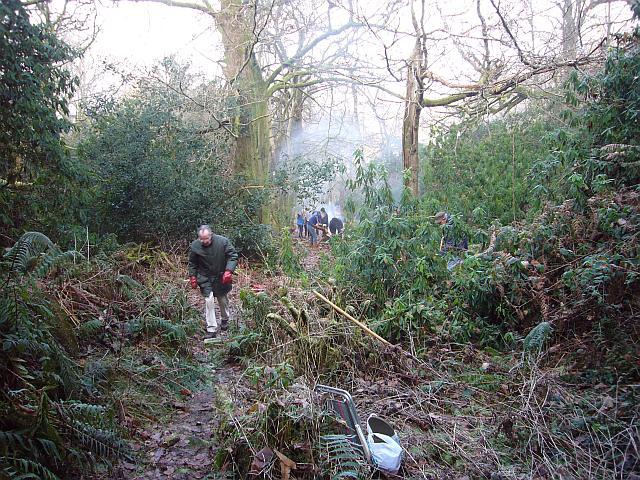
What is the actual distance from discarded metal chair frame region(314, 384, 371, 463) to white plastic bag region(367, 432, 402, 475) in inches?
2.4

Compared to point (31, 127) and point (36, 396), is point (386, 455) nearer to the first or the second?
point (36, 396)

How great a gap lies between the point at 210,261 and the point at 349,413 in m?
4.95

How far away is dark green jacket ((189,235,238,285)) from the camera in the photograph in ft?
28.3

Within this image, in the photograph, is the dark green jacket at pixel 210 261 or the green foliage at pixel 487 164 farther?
the green foliage at pixel 487 164

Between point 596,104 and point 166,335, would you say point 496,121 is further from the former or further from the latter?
Answer: point 166,335

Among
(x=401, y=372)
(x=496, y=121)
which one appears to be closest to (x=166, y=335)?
(x=401, y=372)

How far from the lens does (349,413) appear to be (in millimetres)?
4293

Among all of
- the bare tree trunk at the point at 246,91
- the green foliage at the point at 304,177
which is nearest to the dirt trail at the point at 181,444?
the green foliage at the point at 304,177

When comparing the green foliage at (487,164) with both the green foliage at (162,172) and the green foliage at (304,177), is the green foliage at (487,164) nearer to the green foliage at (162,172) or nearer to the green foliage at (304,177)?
the green foliage at (304,177)

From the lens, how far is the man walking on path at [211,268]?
336 inches

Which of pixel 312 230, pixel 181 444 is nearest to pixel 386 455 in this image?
pixel 181 444

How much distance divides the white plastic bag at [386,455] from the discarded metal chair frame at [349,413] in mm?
60

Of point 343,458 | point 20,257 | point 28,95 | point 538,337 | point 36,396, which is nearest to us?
point 36,396

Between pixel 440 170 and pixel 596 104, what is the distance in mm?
6909
